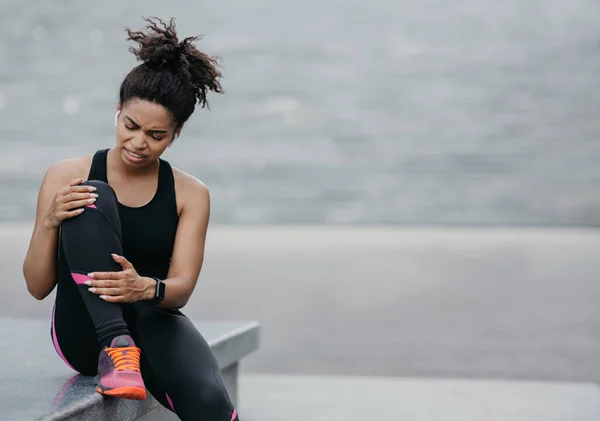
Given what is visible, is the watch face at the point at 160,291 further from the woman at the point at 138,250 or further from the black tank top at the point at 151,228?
the black tank top at the point at 151,228

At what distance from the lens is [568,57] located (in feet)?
12.9

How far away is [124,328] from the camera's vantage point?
150 centimetres

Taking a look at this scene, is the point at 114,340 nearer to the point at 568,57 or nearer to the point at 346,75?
the point at 346,75

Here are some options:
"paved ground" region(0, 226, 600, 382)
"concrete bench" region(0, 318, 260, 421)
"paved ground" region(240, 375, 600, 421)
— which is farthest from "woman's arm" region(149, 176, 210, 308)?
"paved ground" region(0, 226, 600, 382)

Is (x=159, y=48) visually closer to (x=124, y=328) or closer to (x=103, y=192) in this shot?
(x=103, y=192)

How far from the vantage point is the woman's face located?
1.57 m

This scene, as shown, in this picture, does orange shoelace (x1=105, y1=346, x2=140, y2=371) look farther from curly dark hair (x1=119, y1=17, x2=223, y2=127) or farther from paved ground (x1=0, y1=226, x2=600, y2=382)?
paved ground (x1=0, y1=226, x2=600, y2=382)

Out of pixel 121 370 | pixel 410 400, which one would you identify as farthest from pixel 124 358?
pixel 410 400

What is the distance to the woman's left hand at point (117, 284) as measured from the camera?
146 cm

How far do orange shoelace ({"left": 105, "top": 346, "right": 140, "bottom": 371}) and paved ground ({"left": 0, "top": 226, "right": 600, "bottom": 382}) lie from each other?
6.94 ft

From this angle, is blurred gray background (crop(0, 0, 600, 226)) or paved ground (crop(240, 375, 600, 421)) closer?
paved ground (crop(240, 375, 600, 421))

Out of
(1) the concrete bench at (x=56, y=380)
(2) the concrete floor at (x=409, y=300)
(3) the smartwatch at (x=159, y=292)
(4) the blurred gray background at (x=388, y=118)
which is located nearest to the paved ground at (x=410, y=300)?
(2) the concrete floor at (x=409, y=300)

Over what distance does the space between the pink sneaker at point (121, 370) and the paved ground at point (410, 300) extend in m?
2.11

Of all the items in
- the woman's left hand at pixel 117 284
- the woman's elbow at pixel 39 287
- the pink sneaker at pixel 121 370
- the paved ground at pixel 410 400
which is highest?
the woman's left hand at pixel 117 284
